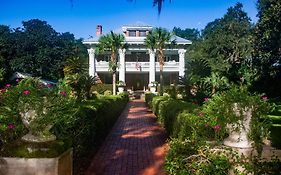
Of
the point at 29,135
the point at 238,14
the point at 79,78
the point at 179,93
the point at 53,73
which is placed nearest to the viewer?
the point at 29,135

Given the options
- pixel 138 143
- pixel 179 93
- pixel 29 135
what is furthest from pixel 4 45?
pixel 29 135

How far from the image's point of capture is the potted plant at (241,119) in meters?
4.90

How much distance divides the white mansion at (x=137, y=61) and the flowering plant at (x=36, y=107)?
40.8 m

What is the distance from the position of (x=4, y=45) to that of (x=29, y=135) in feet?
135

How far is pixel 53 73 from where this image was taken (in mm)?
50250

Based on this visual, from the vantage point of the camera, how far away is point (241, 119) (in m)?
4.95

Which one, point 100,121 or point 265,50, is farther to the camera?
point 265,50

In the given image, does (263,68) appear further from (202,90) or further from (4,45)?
(4,45)

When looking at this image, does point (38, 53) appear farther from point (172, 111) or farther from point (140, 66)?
point (172, 111)

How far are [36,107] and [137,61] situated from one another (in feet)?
149

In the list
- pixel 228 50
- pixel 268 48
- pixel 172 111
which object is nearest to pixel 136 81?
pixel 228 50

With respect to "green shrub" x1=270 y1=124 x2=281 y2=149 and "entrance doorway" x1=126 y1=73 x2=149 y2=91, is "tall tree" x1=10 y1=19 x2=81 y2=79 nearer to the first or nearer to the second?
"entrance doorway" x1=126 y1=73 x2=149 y2=91

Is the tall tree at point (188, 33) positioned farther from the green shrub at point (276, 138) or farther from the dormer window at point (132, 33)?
the green shrub at point (276, 138)

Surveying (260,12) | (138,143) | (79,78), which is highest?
(260,12)
